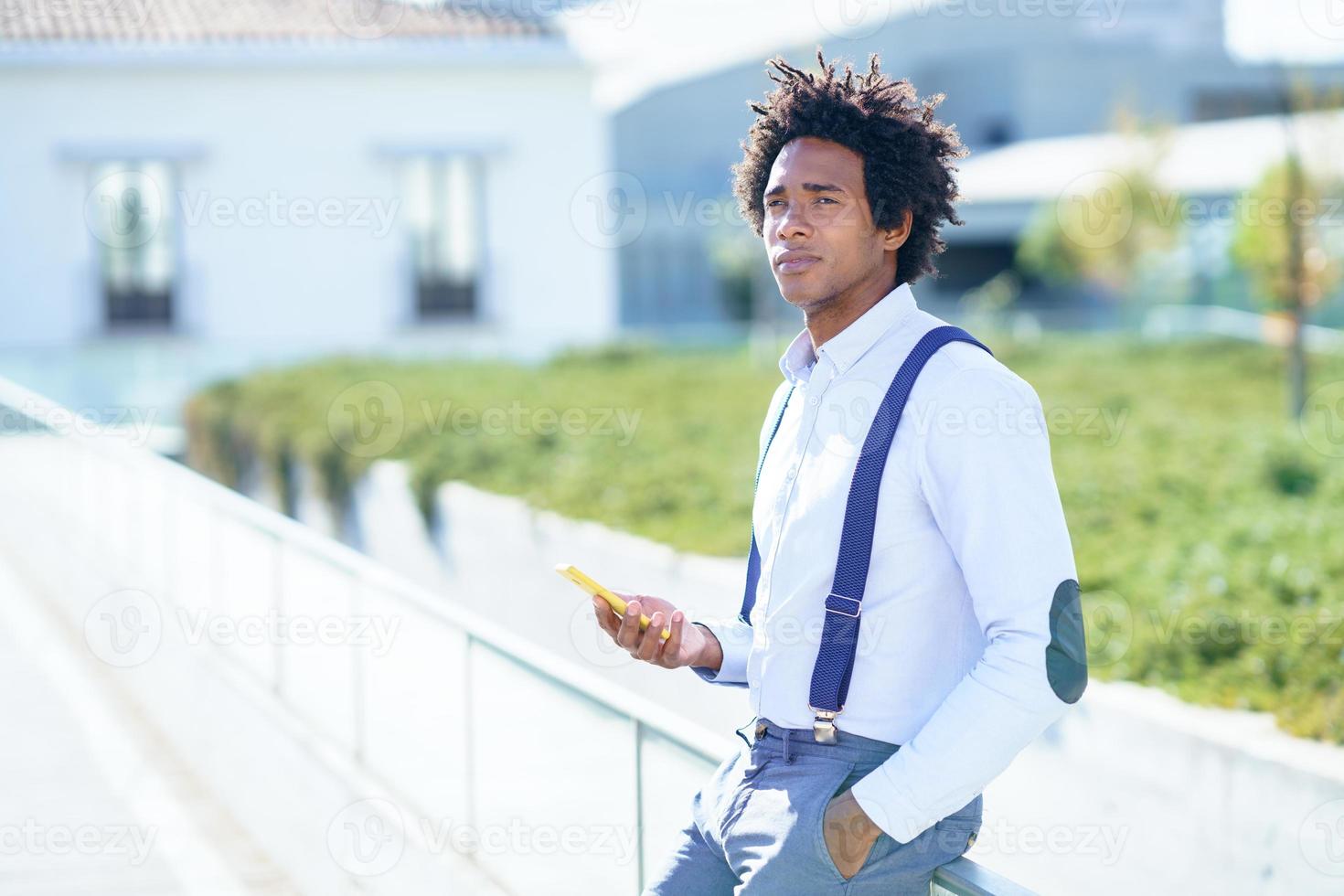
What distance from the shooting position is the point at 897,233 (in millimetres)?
2293

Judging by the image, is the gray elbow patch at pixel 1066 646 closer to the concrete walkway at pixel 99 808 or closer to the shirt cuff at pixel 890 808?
the shirt cuff at pixel 890 808

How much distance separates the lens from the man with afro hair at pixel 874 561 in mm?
1956

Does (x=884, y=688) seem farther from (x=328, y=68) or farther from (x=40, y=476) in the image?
(x=328, y=68)

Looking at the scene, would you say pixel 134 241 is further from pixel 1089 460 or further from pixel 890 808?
pixel 890 808

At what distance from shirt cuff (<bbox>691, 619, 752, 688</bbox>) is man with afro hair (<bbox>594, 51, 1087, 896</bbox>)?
47 mm

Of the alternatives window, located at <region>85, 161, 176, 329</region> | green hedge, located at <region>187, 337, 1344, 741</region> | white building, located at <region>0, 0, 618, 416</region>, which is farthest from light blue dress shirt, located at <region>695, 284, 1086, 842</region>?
window, located at <region>85, 161, 176, 329</region>

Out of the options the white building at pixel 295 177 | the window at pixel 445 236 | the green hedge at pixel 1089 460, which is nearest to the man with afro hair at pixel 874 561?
the green hedge at pixel 1089 460

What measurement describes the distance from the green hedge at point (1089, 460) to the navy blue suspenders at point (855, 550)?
3024 mm

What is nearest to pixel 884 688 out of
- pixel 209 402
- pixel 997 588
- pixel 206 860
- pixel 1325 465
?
pixel 997 588

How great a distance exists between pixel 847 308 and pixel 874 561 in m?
0.40

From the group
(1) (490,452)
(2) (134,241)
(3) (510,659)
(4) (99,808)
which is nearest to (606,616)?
(3) (510,659)

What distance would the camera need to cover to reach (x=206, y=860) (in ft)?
19.0

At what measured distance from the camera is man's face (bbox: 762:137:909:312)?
7.35 ft

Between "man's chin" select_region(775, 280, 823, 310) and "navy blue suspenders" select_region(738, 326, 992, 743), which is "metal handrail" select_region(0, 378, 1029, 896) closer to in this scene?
"navy blue suspenders" select_region(738, 326, 992, 743)
